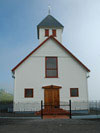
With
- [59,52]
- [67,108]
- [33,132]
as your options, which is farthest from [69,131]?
[59,52]

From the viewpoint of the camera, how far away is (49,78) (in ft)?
59.5

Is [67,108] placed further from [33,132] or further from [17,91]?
[33,132]

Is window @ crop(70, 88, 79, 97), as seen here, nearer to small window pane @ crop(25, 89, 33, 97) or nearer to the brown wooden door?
the brown wooden door

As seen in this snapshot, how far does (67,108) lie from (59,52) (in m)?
6.82

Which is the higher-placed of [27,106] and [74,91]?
[74,91]

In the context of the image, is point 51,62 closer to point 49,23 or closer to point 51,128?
point 49,23

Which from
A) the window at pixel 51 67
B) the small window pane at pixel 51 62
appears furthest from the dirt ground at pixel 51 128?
the small window pane at pixel 51 62

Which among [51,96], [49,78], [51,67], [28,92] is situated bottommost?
[51,96]

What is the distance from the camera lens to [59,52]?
19.1m

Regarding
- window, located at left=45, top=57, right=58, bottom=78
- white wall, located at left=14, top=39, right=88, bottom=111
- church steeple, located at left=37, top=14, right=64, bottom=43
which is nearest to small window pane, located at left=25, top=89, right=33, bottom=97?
white wall, located at left=14, top=39, right=88, bottom=111

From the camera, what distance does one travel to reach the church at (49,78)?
17.4 m

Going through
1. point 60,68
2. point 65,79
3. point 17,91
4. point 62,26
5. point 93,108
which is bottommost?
point 93,108

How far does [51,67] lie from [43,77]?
160cm

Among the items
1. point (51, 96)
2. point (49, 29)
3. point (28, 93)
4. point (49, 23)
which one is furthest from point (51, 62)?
point (49, 23)
